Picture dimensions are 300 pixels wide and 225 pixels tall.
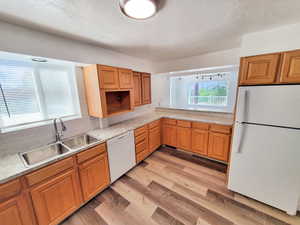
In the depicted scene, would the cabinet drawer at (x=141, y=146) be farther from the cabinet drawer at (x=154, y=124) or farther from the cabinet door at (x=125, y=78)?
the cabinet door at (x=125, y=78)

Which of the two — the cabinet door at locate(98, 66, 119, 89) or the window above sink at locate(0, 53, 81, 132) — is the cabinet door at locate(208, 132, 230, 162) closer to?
the cabinet door at locate(98, 66, 119, 89)

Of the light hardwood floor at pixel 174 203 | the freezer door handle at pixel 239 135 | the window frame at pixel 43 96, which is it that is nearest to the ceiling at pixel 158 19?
the window frame at pixel 43 96

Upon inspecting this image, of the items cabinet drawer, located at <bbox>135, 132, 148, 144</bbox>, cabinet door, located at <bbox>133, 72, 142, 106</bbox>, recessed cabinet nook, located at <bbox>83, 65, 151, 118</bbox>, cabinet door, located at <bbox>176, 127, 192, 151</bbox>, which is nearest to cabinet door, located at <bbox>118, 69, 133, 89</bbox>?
recessed cabinet nook, located at <bbox>83, 65, 151, 118</bbox>

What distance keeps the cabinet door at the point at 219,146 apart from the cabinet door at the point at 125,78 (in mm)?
1979

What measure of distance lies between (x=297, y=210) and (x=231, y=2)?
2.62 meters

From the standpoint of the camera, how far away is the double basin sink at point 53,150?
157cm

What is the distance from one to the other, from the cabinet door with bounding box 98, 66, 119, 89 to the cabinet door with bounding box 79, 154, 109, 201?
115cm

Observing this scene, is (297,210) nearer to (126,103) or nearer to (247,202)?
(247,202)

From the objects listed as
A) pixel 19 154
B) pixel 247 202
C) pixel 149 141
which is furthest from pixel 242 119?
pixel 19 154

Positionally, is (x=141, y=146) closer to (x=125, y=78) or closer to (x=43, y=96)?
(x=125, y=78)

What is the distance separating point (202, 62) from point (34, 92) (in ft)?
10.6

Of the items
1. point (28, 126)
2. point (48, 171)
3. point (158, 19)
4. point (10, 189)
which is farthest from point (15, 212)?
point (158, 19)

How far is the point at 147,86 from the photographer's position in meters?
3.18

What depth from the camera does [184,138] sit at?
113 inches
